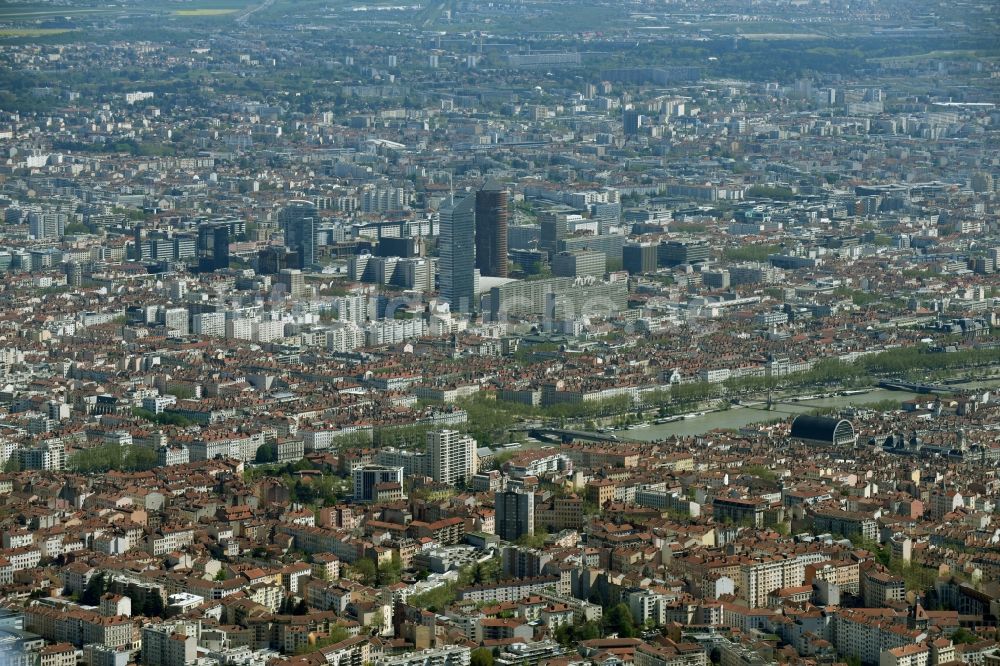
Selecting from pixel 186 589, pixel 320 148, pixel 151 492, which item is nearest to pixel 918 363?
pixel 151 492

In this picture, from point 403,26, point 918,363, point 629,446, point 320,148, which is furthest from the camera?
point 403,26

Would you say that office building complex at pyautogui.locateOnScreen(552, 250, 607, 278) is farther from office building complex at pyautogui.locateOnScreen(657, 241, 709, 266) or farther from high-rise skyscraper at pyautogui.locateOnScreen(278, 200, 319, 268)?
high-rise skyscraper at pyautogui.locateOnScreen(278, 200, 319, 268)

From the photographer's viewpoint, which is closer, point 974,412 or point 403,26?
point 974,412

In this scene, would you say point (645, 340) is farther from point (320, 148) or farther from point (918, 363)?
point (320, 148)

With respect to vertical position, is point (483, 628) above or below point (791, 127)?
above

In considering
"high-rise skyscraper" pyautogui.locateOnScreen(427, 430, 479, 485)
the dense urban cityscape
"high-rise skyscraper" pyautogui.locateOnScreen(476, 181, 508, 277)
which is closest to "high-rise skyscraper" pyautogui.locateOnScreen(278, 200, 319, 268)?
the dense urban cityscape

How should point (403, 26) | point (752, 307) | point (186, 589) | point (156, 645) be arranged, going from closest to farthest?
point (156, 645) → point (186, 589) → point (752, 307) → point (403, 26)
